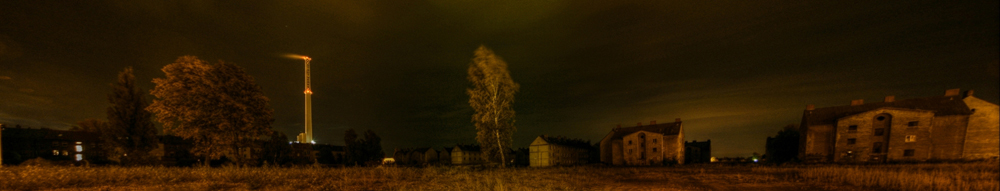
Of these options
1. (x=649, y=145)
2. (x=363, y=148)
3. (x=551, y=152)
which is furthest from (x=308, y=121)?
(x=649, y=145)

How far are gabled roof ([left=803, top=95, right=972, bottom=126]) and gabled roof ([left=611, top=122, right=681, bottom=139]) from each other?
14889 mm

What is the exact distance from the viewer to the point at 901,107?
31156mm

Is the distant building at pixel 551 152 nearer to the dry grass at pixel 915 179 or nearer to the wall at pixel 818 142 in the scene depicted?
the wall at pixel 818 142

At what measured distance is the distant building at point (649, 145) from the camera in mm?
48406

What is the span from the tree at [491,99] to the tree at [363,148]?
136 feet

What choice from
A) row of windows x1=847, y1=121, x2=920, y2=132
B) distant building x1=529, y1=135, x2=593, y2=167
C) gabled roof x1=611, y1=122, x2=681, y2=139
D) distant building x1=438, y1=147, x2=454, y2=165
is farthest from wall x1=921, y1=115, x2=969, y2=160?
distant building x1=438, y1=147, x2=454, y2=165

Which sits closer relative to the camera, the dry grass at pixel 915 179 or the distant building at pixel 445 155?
the dry grass at pixel 915 179

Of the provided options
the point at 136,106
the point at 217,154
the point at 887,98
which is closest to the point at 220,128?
the point at 217,154

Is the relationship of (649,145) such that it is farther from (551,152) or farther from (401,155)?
(401,155)

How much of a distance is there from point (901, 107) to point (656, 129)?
82.6 ft

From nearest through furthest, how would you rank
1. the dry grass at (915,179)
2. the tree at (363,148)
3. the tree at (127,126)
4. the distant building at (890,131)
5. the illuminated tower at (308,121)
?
the dry grass at (915,179), the tree at (127,126), the distant building at (890,131), the tree at (363,148), the illuminated tower at (308,121)

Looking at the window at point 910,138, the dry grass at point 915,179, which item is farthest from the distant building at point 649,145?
the dry grass at point 915,179

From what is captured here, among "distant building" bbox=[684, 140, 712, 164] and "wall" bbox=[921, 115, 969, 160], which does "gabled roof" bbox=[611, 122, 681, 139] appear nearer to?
"distant building" bbox=[684, 140, 712, 164]

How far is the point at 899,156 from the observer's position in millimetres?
31188
